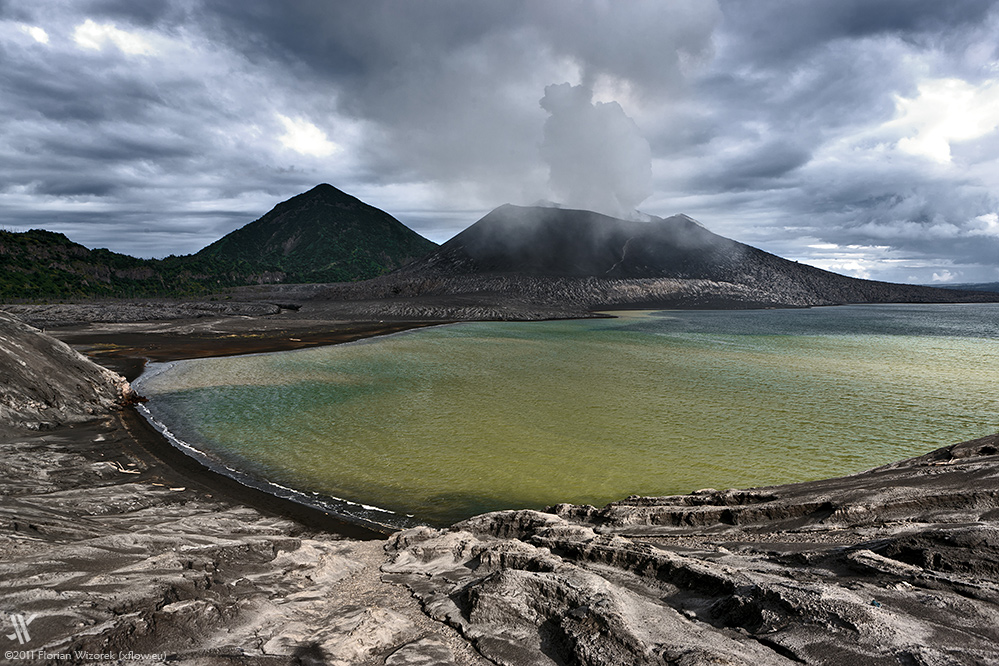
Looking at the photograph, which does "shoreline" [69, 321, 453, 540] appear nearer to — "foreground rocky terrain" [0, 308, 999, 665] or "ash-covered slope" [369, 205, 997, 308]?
"foreground rocky terrain" [0, 308, 999, 665]

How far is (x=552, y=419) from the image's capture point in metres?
17.9

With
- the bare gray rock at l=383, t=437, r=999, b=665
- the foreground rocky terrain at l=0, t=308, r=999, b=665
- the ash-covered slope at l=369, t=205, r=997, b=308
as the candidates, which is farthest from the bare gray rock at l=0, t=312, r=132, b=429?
the ash-covered slope at l=369, t=205, r=997, b=308

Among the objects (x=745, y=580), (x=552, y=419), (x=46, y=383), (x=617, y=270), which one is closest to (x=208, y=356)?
(x=46, y=383)

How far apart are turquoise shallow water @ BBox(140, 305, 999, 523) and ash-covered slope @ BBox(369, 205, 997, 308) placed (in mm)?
72024

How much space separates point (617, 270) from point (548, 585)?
126 metres

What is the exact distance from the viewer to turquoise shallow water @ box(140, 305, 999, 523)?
1215 cm

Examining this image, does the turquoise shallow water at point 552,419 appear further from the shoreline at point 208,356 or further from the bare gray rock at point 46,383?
the bare gray rock at point 46,383

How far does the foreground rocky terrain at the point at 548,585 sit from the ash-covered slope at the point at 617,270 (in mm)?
92277

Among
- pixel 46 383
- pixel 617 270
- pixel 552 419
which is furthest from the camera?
pixel 617 270

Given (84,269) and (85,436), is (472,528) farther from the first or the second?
(84,269)

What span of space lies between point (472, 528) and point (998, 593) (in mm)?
6673

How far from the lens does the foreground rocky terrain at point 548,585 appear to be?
409cm

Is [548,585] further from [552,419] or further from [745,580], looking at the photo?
[552,419]

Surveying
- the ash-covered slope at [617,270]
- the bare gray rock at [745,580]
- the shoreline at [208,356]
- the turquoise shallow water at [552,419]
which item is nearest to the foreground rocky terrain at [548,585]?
the bare gray rock at [745,580]
